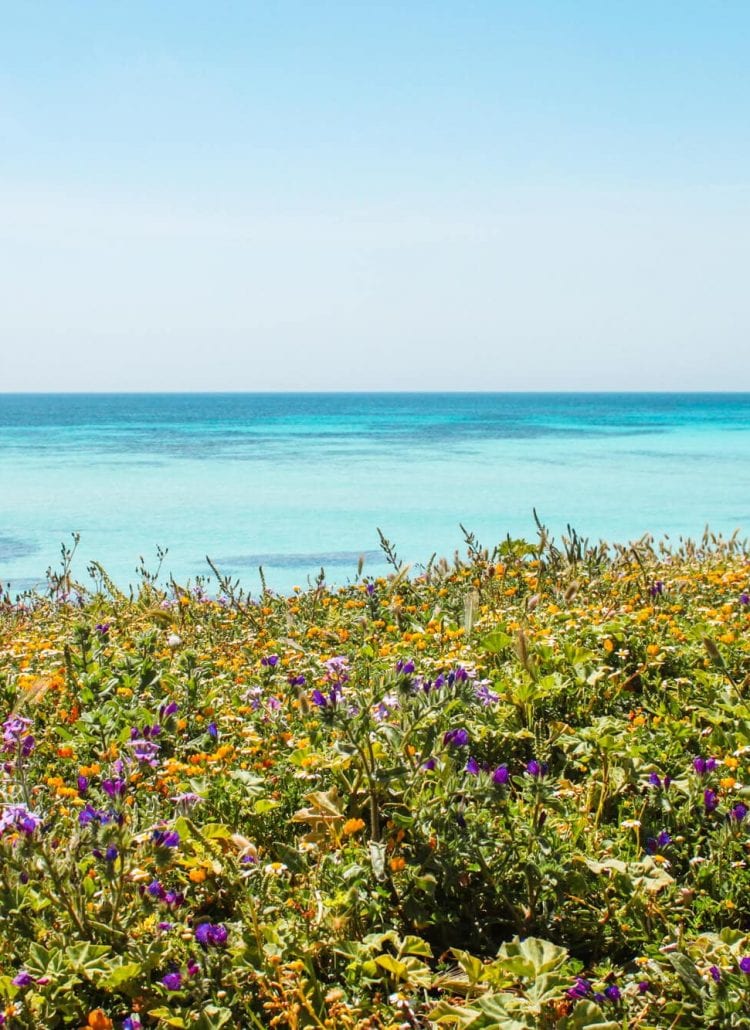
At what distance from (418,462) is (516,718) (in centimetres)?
3683

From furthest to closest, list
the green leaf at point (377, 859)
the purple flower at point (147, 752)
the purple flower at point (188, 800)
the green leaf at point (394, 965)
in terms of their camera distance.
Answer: the purple flower at point (147, 752)
the purple flower at point (188, 800)
the green leaf at point (377, 859)
the green leaf at point (394, 965)

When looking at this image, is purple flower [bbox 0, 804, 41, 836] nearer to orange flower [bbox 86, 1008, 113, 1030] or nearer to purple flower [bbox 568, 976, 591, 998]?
orange flower [bbox 86, 1008, 113, 1030]

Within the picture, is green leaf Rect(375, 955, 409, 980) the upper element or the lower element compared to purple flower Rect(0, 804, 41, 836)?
lower

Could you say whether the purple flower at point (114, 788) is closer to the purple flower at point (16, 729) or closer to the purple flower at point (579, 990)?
the purple flower at point (16, 729)

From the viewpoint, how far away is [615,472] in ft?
120

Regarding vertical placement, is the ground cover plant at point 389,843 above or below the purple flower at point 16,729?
below

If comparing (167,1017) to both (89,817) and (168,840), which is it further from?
(89,817)

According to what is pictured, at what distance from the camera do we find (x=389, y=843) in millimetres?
3172

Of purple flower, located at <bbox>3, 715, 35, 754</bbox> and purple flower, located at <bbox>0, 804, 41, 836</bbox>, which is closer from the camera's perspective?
purple flower, located at <bbox>0, 804, 41, 836</bbox>

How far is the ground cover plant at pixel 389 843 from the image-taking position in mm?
2643

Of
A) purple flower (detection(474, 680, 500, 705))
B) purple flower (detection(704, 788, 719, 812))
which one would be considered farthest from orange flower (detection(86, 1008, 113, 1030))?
purple flower (detection(704, 788, 719, 812))

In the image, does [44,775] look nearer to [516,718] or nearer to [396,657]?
[396,657]

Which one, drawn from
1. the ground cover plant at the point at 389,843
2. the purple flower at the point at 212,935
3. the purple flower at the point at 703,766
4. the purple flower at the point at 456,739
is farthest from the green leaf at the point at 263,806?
the purple flower at the point at 703,766

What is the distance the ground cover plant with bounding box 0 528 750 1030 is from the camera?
2643mm
